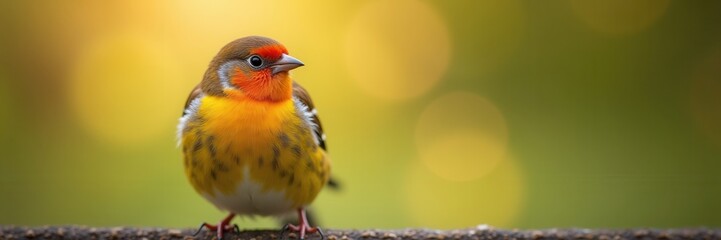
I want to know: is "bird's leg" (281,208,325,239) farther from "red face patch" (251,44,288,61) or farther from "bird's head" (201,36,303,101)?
"red face patch" (251,44,288,61)

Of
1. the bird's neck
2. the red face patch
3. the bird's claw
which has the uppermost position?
the red face patch

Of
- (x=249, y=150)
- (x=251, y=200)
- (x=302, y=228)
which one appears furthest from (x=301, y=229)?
(x=249, y=150)

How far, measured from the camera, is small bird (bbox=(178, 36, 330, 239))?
2756 mm

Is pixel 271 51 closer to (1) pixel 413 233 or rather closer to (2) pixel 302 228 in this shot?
(2) pixel 302 228

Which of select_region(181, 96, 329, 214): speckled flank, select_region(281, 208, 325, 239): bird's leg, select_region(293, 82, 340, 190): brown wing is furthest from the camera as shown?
select_region(293, 82, 340, 190): brown wing

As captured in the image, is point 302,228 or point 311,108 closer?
point 302,228

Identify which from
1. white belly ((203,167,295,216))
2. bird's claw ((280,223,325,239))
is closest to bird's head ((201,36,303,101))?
white belly ((203,167,295,216))

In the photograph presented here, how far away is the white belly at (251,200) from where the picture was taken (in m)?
2.83

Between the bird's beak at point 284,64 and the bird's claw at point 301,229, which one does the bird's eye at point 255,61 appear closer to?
the bird's beak at point 284,64

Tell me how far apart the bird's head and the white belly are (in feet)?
0.77

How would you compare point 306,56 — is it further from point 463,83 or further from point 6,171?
point 6,171

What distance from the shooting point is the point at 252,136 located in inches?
107

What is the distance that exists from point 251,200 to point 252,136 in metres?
0.26

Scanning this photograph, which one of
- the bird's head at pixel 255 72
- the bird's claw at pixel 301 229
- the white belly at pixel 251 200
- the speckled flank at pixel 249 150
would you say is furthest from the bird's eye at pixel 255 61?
the bird's claw at pixel 301 229
